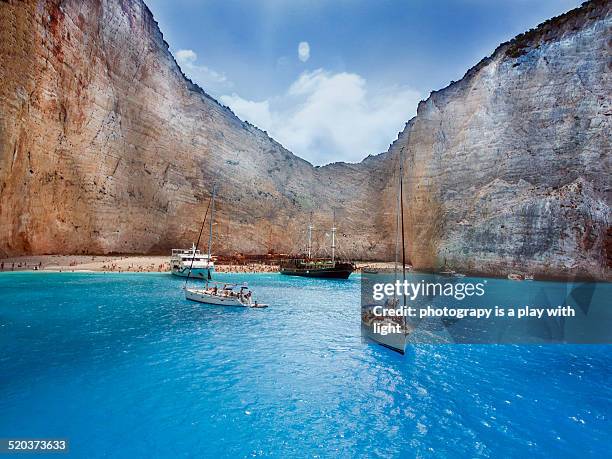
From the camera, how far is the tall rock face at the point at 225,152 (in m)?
44.2

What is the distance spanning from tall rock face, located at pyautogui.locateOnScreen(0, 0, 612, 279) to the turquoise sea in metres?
34.6

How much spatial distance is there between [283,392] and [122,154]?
57625 mm

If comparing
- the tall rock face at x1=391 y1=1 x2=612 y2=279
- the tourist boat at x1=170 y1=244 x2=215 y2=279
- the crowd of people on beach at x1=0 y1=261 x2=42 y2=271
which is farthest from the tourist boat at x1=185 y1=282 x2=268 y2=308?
the tall rock face at x1=391 y1=1 x2=612 y2=279

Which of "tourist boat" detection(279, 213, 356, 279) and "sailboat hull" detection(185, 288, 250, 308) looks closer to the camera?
"sailboat hull" detection(185, 288, 250, 308)

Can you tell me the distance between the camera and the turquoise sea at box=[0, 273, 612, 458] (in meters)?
8.66

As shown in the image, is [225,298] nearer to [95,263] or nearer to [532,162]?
[95,263]

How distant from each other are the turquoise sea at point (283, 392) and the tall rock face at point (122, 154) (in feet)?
103

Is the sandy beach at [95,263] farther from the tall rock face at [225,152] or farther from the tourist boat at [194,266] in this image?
the tourist boat at [194,266]

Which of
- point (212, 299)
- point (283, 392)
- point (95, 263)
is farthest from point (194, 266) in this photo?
point (283, 392)

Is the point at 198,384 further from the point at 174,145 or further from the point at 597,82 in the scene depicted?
the point at 597,82

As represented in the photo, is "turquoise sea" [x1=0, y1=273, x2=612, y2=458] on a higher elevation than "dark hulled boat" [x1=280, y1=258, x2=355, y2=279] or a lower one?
lower

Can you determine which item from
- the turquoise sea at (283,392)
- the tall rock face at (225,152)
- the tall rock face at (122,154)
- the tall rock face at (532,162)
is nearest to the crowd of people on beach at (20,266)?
the tall rock face at (225,152)

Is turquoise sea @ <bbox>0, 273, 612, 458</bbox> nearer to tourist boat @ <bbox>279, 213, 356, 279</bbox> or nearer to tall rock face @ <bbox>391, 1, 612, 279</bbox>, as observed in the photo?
tourist boat @ <bbox>279, 213, 356, 279</bbox>

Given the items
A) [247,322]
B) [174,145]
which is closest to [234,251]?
[174,145]
